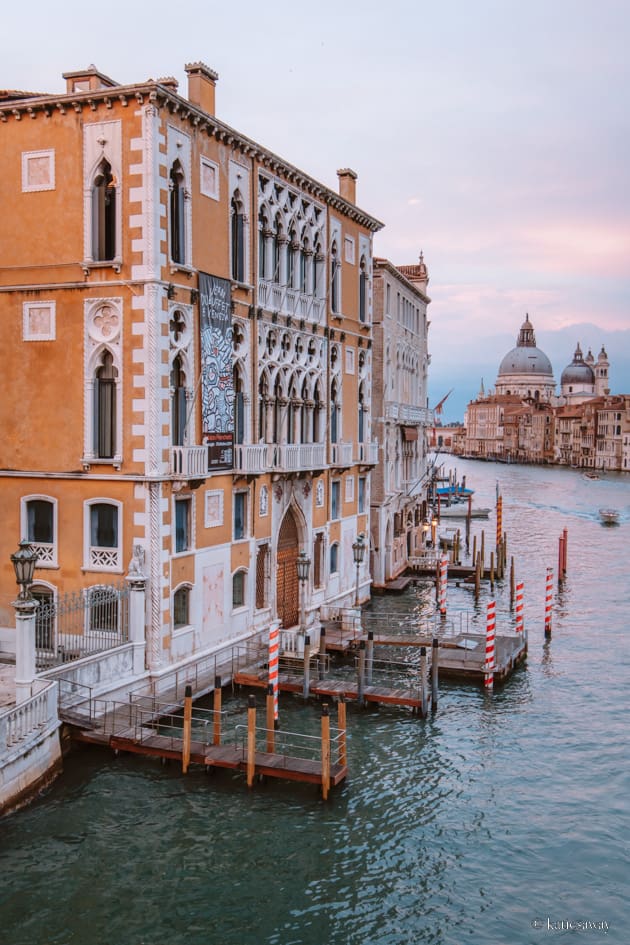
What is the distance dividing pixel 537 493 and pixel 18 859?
8644 cm

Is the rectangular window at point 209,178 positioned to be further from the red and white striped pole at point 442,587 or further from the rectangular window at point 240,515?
the red and white striped pole at point 442,587

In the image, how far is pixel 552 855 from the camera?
14648 mm

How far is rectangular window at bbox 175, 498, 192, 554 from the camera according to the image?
63.5 ft

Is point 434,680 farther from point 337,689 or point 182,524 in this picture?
point 182,524

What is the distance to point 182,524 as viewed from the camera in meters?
19.6

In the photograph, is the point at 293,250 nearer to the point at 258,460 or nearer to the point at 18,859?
the point at 258,460

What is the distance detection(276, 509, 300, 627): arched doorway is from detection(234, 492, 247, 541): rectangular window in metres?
2.56

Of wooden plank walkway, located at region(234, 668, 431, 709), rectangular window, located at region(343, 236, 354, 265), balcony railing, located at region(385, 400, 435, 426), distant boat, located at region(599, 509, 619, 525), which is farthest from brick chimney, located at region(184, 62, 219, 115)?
distant boat, located at region(599, 509, 619, 525)

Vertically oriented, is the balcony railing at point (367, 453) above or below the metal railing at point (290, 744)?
above

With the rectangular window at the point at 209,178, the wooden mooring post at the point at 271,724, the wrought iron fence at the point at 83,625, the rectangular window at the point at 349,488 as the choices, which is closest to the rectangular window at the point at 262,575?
the wooden mooring post at the point at 271,724

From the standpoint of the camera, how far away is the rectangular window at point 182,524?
1936cm

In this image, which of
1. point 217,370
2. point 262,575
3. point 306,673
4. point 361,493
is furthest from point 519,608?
point 217,370

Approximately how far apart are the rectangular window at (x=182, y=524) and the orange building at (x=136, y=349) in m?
0.05

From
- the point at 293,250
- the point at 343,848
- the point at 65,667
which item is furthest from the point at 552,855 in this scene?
the point at 293,250
